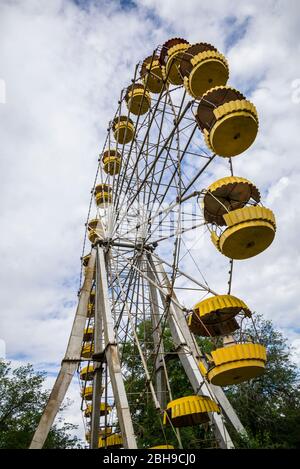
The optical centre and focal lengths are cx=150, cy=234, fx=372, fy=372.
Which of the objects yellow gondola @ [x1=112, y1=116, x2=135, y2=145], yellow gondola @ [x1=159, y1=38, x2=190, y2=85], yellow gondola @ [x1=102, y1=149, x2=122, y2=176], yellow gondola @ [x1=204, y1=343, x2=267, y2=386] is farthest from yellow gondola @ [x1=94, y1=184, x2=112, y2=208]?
yellow gondola @ [x1=204, y1=343, x2=267, y2=386]

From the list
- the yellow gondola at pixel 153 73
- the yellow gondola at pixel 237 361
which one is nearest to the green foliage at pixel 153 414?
the yellow gondola at pixel 237 361

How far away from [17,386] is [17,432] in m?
4.75

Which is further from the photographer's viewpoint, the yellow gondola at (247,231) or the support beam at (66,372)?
the support beam at (66,372)

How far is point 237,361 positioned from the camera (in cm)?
721

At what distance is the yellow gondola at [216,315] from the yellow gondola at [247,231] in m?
1.08

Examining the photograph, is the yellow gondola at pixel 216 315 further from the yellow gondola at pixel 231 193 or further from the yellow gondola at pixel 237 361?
the yellow gondola at pixel 231 193

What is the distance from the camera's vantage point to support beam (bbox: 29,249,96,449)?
9977 millimetres

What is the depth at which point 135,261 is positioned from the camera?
14.7m

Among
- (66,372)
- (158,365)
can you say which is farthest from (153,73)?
(66,372)

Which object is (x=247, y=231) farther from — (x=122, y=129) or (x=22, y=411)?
(x=22, y=411)

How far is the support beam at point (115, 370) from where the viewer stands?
841 centimetres

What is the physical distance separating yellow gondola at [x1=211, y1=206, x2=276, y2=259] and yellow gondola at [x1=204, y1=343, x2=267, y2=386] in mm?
2166

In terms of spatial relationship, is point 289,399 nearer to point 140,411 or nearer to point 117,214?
point 140,411
